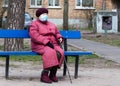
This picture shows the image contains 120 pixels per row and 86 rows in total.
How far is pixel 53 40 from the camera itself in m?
9.53

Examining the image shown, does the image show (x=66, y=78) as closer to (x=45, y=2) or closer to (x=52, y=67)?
(x=52, y=67)

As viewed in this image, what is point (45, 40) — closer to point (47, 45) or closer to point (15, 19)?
point (47, 45)

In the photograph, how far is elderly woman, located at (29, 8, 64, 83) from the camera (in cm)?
910

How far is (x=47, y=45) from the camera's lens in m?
9.30

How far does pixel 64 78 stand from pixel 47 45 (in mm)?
977

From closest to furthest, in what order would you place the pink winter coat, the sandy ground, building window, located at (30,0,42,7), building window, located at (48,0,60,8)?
the pink winter coat < the sandy ground < building window, located at (30,0,42,7) < building window, located at (48,0,60,8)

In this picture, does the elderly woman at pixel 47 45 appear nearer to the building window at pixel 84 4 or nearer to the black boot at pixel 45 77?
the black boot at pixel 45 77

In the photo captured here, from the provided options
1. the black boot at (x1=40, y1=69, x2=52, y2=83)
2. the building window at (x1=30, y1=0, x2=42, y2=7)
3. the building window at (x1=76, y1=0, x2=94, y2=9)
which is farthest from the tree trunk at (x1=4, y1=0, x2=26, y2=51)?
the building window at (x1=76, y1=0, x2=94, y2=9)

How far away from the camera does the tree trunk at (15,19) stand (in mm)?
14398

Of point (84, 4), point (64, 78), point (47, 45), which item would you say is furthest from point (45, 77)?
point (84, 4)

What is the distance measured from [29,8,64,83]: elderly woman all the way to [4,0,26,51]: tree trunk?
4888 millimetres

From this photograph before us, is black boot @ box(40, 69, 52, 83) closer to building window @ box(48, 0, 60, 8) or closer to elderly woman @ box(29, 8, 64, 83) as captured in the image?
elderly woman @ box(29, 8, 64, 83)

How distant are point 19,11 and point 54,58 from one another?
5.69 meters

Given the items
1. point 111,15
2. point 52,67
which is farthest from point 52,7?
point 52,67
